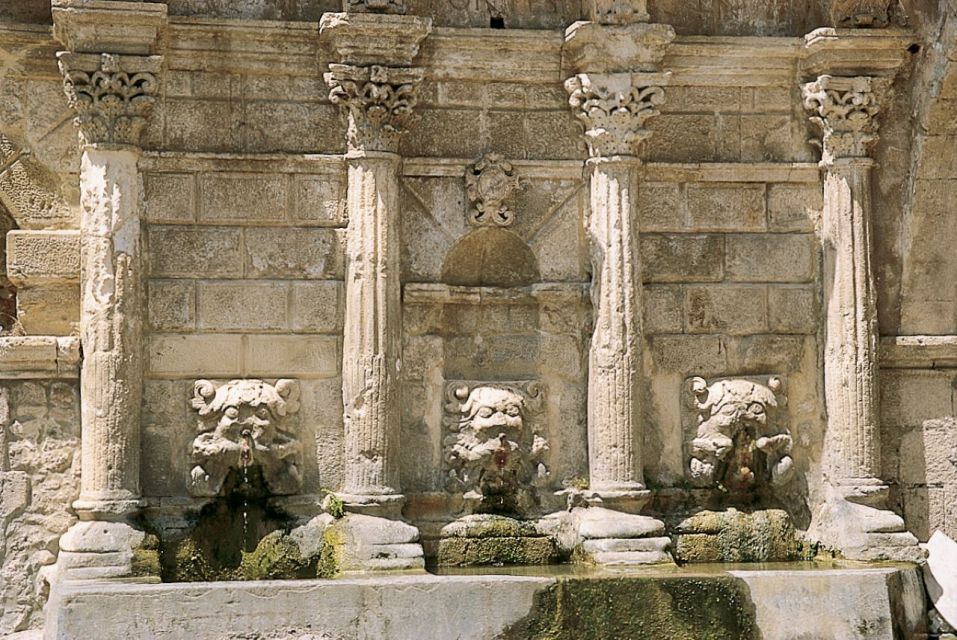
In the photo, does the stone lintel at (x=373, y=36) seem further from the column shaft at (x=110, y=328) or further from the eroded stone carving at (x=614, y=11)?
the column shaft at (x=110, y=328)

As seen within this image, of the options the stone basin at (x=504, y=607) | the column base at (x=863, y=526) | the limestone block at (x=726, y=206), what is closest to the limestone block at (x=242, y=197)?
the stone basin at (x=504, y=607)

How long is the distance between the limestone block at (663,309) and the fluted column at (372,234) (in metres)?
1.89

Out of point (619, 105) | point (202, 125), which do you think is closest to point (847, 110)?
point (619, 105)

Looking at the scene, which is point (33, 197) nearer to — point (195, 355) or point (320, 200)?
point (195, 355)

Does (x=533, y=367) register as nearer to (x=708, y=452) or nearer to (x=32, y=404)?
(x=708, y=452)

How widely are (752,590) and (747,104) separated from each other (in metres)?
3.81

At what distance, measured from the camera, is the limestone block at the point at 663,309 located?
1139 cm

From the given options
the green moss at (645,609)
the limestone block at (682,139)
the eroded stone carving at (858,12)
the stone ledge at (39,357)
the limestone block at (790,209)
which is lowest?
the green moss at (645,609)

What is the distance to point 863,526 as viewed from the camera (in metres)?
11.1

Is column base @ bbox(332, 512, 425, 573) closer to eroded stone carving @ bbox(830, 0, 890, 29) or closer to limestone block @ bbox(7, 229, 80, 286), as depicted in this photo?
limestone block @ bbox(7, 229, 80, 286)

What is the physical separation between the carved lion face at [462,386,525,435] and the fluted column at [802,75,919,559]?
92.4 inches

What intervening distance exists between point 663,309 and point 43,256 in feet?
14.5

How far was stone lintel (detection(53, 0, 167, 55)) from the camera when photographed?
10250 millimetres

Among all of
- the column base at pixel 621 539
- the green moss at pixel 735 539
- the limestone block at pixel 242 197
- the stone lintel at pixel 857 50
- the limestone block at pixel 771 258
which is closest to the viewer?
the column base at pixel 621 539
